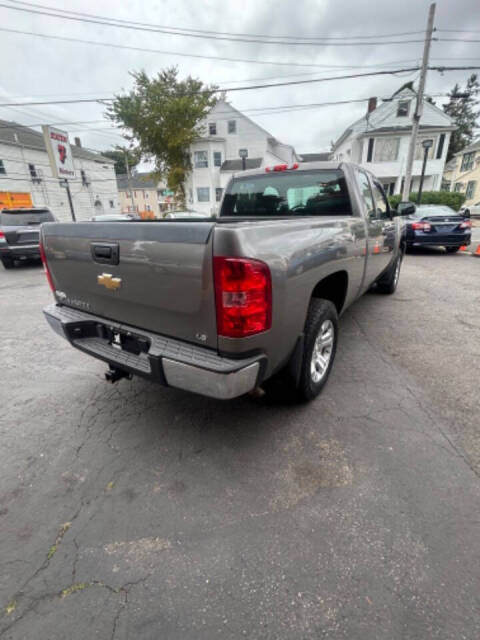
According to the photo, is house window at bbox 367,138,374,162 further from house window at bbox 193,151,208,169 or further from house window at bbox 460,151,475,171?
house window at bbox 460,151,475,171

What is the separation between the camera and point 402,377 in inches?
122

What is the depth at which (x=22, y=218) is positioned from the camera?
360 inches

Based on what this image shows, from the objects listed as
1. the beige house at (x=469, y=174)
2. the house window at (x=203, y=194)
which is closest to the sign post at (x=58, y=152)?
the house window at (x=203, y=194)

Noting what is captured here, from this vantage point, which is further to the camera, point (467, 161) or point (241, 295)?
point (467, 161)

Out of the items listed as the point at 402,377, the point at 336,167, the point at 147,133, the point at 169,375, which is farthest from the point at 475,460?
the point at 147,133

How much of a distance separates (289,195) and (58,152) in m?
17.7

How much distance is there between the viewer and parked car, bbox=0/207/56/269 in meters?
8.83

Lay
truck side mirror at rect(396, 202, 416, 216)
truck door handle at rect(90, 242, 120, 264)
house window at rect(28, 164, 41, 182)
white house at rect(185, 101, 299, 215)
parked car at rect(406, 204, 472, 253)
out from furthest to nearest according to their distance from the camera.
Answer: white house at rect(185, 101, 299, 215), house window at rect(28, 164, 41, 182), parked car at rect(406, 204, 472, 253), truck side mirror at rect(396, 202, 416, 216), truck door handle at rect(90, 242, 120, 264)

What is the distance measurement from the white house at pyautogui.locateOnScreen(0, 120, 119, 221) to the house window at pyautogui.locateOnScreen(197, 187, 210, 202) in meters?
10.7

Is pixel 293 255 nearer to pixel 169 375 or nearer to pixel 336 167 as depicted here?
pixel 169 375

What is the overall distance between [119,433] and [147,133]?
104ft

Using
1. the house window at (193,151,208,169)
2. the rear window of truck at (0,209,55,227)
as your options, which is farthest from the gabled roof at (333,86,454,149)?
the rear window of truck at (0,209,55,227)

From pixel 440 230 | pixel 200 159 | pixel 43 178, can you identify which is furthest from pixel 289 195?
pixel 43 178

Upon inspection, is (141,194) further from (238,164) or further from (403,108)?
(403,108)
